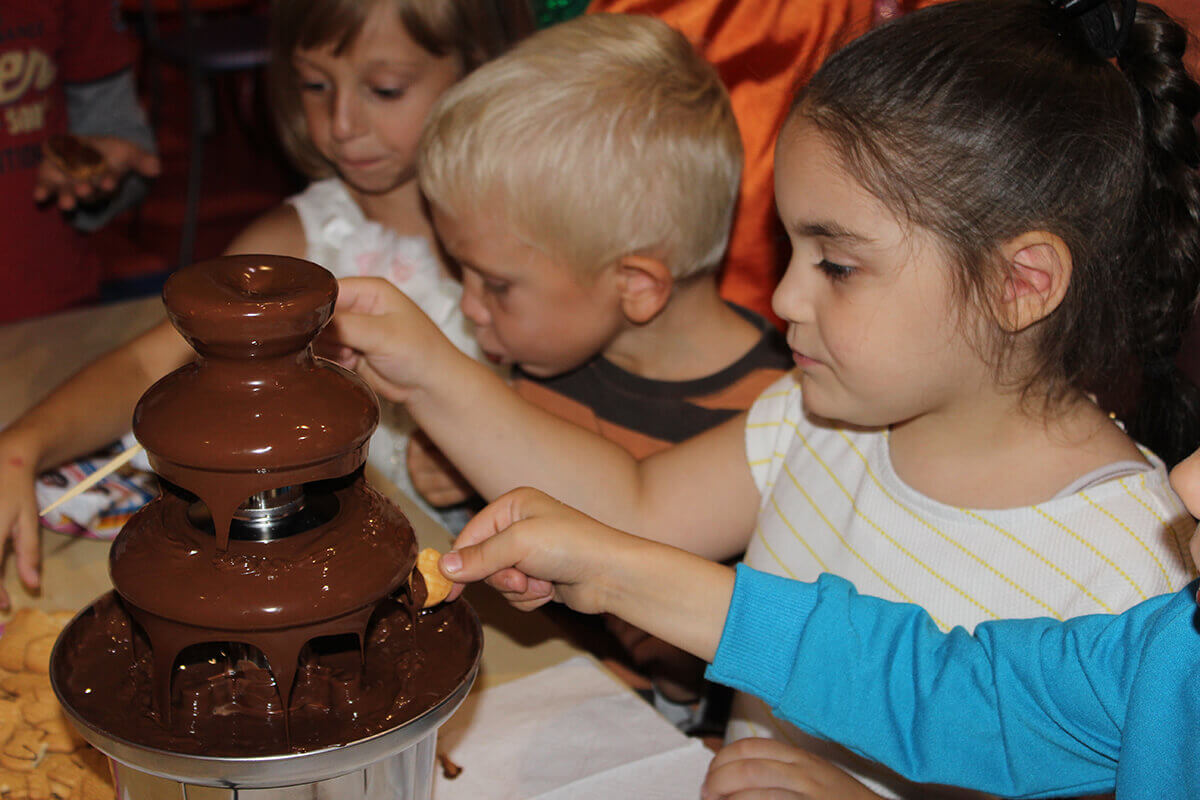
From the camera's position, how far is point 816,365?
3.47ft

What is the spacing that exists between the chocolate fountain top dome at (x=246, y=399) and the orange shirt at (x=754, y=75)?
1000 millimetres

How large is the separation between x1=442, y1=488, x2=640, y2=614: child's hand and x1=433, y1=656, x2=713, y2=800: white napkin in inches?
4.3

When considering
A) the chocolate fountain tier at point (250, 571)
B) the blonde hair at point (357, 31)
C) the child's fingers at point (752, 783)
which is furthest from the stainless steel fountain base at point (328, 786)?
the blonde hair at point (357, 31)

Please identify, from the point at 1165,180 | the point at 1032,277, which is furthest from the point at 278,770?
the point at 1165,180

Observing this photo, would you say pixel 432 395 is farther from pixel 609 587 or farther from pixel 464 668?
pixel 464 668

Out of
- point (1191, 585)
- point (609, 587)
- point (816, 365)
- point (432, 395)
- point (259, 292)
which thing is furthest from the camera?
point (432, 395)

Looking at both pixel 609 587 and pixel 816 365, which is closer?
pixel 609 587

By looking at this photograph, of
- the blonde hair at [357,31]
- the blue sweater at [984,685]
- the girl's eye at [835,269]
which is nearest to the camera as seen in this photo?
the blue sweater at [984,685]

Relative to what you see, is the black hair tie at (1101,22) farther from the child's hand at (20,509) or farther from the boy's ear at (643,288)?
the child's hand at (20,509)

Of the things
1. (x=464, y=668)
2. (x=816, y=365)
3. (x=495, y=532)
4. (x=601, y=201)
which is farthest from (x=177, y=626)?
(x=601, y=201)

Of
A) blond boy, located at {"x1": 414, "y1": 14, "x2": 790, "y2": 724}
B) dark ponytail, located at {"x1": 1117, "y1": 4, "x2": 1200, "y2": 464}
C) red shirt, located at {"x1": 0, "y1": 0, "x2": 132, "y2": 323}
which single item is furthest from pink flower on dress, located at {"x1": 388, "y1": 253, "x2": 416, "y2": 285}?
dark ponytail, located at {"x1": 1117, "y1": 4, "x2": 1200, "y2": 464}

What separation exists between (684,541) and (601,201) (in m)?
0.45

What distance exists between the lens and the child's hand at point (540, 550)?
35.9 inches

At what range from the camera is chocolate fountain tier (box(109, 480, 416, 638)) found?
688mm
